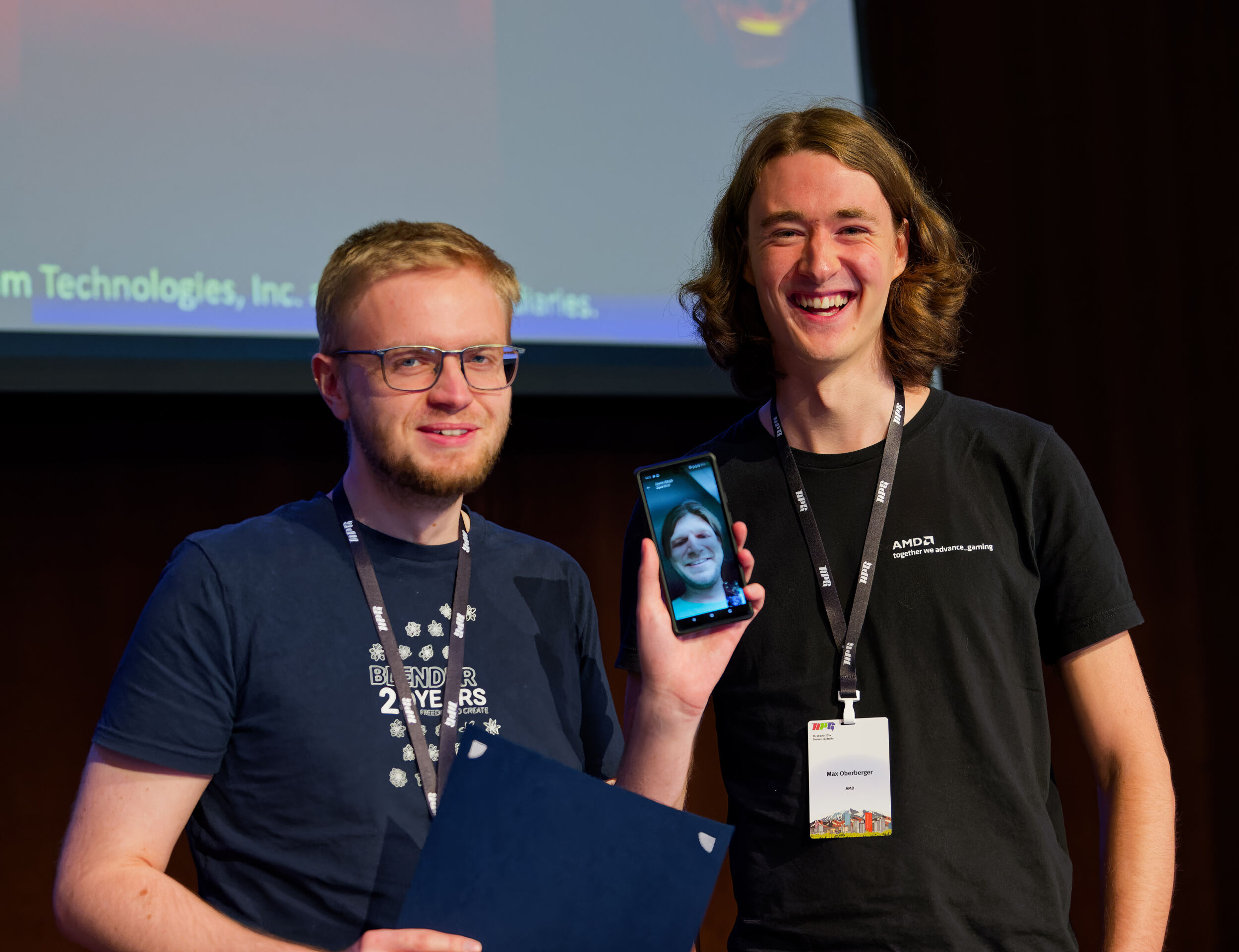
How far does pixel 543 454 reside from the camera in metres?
3.22

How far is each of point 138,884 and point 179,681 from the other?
0.24 metres

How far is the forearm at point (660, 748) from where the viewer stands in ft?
4.91

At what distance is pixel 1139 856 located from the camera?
1562 millimetres

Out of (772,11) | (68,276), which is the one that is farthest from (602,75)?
(68,276)

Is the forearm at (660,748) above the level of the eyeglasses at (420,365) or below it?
below

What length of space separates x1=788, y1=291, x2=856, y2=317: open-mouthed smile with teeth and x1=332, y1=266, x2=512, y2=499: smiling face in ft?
1.58

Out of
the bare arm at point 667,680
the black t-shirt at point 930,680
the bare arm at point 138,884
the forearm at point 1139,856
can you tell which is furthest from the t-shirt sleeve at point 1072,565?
the bare arm at point 138,884

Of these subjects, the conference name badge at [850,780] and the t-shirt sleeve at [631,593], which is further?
the t-shirt sleeve at [631,593]

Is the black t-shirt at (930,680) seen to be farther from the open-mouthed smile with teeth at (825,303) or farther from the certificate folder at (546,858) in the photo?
the certificate folder at (546,858)

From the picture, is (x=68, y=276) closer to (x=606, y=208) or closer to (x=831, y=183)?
(x=606, y=208)

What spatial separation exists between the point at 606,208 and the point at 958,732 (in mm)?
1912

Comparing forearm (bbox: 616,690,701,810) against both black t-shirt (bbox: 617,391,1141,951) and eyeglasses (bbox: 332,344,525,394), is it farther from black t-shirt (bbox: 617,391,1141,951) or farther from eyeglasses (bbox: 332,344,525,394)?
eyeglasses (bbox: 332,344,525,394)

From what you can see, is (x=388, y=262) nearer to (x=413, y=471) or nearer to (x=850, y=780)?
(x=413, y=471)

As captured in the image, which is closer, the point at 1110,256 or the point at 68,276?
the point at 68,276
